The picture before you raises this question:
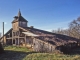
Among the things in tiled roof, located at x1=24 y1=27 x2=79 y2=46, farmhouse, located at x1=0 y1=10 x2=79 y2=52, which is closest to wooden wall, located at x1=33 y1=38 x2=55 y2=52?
farmhouse, located at x1=0 y1=10 x2=79 y2=52

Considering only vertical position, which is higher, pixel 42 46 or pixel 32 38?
pixel 32 38

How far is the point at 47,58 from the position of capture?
68.4 feet

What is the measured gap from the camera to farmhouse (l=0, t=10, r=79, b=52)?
28.5 meters

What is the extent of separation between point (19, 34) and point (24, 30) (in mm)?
2581

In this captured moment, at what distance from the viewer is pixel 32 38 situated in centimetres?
3303

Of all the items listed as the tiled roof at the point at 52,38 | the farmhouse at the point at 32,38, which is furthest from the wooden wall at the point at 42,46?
the tiled roof at the point at 52,38

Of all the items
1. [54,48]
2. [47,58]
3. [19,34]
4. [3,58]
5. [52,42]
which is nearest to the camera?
[47,58]

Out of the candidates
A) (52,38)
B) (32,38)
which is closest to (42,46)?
(52,38)

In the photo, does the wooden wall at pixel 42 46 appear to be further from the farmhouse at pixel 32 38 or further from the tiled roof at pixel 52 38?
the tiled roof at pixel 52 38

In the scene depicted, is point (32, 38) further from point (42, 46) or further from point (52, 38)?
point (42, 46)

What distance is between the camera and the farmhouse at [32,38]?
2854 centimetres

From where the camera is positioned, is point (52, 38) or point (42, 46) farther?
point (52, 38)

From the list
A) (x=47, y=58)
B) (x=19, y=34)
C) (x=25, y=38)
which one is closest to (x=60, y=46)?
(x=47, y=58)

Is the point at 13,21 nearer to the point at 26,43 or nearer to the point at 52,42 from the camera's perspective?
the point at 26,43
